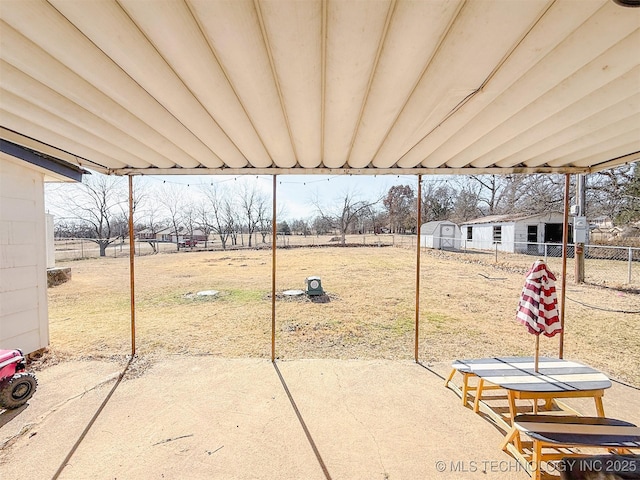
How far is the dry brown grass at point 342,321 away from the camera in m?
3.87

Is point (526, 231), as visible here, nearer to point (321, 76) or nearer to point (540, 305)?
point (540, 305)

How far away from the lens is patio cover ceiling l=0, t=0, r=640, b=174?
104cm

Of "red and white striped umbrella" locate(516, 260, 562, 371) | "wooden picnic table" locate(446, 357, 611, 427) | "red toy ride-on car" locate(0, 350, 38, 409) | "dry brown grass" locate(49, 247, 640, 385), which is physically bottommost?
"dry brown grass" locate(49, 247, 640, 385)

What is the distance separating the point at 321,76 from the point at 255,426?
2528 mm

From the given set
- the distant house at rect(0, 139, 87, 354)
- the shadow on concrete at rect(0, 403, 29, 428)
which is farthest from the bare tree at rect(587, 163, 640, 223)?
the shadow on concrete at rect(0, 403, 29, 428)

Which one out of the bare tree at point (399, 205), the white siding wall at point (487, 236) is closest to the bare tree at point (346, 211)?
the bare tree at point (399, 205)

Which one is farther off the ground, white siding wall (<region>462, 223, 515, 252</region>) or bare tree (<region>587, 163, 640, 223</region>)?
bare tree (<region>587, 163, 640, 223</region>)

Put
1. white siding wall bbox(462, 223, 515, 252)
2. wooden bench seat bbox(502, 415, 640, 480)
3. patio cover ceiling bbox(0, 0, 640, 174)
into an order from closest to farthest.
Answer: patio cover ceiling bbox(0, 0, 640, 174) → wooden bench seat bbox(502, 415, 640, 480) → white siding wall bbox(462, 223, 515, 252)

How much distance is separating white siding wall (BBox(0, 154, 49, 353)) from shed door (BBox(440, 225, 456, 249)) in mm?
20282

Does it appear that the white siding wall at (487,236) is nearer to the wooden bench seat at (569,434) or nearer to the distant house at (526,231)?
the distant house at (526,231)

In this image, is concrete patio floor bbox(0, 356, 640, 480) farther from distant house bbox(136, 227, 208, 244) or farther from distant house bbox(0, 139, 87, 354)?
distant house bbox(136, 227, 208, 244)

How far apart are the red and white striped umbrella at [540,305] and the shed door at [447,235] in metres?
18.7

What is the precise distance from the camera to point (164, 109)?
5.81 ft

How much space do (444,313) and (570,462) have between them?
186 inches
